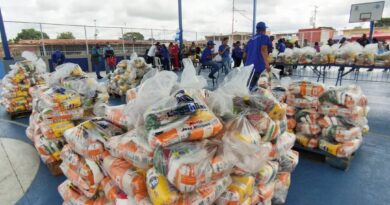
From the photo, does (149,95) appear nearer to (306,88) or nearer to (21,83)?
(306,88)

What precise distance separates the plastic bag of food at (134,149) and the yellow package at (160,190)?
0.35ft

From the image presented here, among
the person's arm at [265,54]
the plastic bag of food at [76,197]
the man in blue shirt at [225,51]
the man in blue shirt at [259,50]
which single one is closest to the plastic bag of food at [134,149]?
the plastic bag of food at [76,197]

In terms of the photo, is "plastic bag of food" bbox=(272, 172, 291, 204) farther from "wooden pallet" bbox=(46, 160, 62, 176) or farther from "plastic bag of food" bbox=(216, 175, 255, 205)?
"wooden pallet" bbox=(46, 160, 62, 176)

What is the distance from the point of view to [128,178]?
1.50 metres

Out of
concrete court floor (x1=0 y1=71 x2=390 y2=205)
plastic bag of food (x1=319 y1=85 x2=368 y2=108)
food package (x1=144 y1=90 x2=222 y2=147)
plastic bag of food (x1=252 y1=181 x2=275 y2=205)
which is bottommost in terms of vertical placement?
concrete court floor (x1=0 y1=71 x2=390 y2=205)

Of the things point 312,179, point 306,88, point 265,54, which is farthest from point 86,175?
point 265,54

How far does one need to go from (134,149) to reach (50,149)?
170 cm

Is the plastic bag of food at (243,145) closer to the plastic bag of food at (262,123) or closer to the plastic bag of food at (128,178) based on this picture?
the plastic bag of food at (262,123)

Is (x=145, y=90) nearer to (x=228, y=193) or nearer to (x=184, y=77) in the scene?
(x=184, y=77)

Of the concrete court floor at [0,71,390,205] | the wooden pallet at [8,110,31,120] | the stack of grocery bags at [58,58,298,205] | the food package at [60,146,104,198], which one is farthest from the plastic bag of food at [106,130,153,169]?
the wooden pallet at [8,110,31,120]

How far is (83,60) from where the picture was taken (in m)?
12.7

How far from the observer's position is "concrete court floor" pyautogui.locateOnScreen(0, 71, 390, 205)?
7.35ft

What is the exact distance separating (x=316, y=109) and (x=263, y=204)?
5.39 ft

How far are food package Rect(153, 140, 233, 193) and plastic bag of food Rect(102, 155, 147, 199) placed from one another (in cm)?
19
